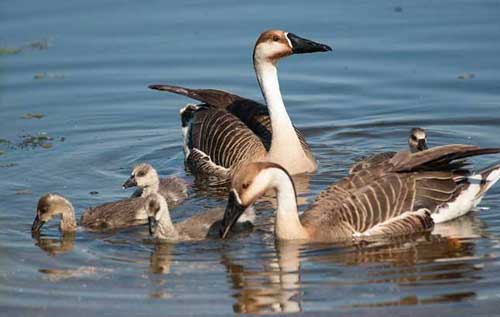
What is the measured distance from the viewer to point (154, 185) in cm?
1274

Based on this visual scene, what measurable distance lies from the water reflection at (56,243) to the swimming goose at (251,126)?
312cm

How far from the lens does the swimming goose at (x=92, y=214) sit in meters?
12.0

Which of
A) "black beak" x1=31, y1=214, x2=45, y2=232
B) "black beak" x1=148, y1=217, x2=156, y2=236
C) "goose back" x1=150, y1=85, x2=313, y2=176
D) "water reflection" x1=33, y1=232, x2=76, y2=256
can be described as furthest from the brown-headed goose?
"goose back" x1=150, y1=85, x2=313, y2=176

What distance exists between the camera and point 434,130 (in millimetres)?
15469

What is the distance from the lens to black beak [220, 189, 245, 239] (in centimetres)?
Answer: 1111

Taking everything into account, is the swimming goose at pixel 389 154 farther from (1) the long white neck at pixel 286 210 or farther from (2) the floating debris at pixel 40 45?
(2) the floating debris at pixel 40 45

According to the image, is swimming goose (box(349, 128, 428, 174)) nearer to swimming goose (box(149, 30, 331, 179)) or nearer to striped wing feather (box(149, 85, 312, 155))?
swimming goose (box(149, 30, 331, 179))

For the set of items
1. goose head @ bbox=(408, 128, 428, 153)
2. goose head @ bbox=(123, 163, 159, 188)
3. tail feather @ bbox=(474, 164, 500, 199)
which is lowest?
goose head @ bbox=(123, 163, 159, 188)

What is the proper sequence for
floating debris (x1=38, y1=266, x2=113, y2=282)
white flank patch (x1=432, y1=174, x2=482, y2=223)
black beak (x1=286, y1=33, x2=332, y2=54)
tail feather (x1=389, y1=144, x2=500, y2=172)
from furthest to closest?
Result: black beak (x1=286, y1=33, x2=332, y2=54) < white flank patch (x1=432, y1=174, x2=482, y2=223) < tail feather (x1=389, y1=144, x2=500, y2=172) < floating debris (x1=38, y1=266, x2=113, y2=282)

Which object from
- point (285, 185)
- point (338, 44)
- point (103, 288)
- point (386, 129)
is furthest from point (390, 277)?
point (338, 44)

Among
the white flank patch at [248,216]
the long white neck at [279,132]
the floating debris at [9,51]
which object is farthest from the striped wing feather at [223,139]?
the floating debris at [9,51]

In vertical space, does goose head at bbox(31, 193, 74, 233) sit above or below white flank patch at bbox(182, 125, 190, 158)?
below

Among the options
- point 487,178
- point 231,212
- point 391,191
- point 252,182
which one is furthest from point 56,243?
point 487,178

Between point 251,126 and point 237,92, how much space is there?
1763mm
